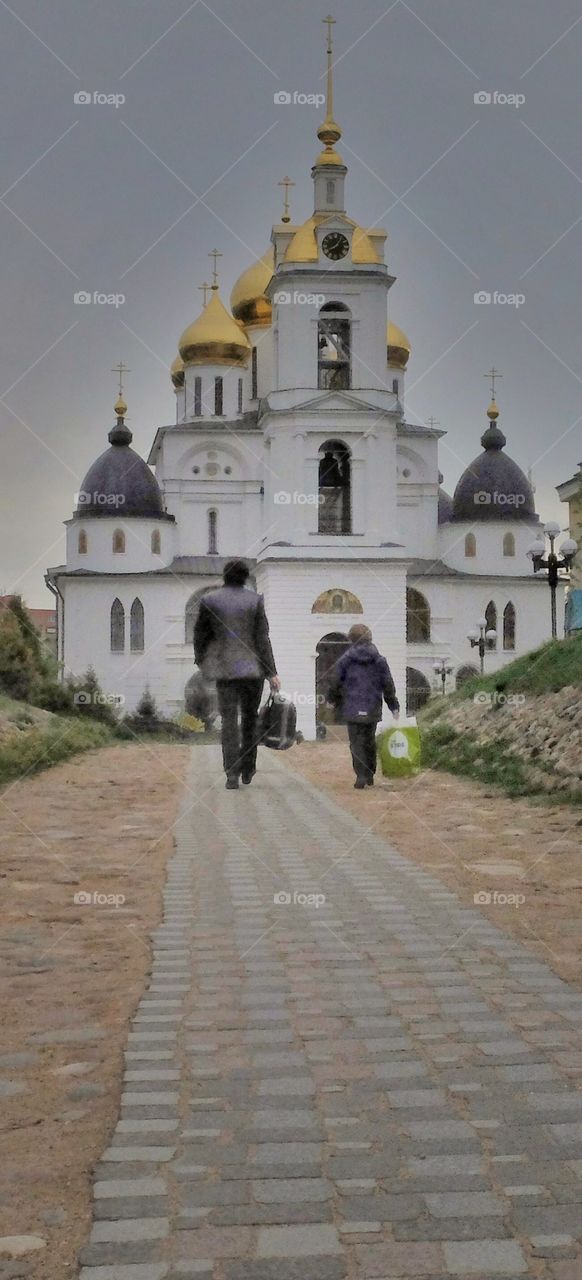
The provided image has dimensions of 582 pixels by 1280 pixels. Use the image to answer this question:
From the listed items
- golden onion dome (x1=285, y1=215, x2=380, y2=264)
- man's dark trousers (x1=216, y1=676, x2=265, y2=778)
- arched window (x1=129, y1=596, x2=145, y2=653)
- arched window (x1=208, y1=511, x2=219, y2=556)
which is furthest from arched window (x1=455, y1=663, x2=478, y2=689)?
man's dark trousers (x1=216, y1=676, x2=265, y2=778)

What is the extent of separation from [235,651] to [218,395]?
41.0 metres

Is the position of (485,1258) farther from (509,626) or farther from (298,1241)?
(509,626)

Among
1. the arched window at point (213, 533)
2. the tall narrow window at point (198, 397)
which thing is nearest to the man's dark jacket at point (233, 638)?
the arched window at point (213, 533)

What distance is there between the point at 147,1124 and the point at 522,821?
7318 millimetres

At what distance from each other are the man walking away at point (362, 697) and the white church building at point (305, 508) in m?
30.6

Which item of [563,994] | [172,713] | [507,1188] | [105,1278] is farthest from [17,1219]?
[172,713]

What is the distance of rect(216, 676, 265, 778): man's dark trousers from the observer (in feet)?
42.7

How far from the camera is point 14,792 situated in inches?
518

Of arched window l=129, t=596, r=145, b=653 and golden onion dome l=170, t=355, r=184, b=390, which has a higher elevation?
golden onion dome l=170, t=355, r=184, b=390

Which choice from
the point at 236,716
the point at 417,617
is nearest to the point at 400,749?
the point at 236,716

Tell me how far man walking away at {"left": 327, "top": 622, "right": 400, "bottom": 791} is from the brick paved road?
6.98m

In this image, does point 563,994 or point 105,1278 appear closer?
point 105,1278

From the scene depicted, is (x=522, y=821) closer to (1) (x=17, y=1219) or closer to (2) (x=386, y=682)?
(2) (x=386, y=682)

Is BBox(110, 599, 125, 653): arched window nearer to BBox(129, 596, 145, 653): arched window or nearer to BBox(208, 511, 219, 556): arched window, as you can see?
BBox(129, 596, 145, 653): arched window
